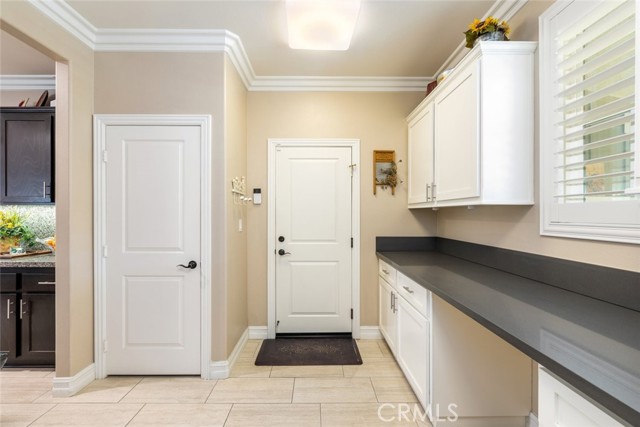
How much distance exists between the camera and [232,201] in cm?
289

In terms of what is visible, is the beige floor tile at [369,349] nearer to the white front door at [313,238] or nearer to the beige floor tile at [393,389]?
the white front door at [313,238]

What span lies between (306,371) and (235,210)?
1533 millimetres

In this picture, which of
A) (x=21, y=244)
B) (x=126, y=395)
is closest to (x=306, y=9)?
(x=126, y=395)

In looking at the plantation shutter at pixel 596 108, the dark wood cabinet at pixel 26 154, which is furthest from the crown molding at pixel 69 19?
the plantation shutter at pixel 596 108

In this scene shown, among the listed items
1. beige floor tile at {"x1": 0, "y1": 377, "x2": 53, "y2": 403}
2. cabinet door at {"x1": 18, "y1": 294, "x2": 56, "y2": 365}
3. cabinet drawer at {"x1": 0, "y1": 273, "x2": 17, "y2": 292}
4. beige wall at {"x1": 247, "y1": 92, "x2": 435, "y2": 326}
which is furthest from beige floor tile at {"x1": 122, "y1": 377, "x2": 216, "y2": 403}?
cabinet drawer at {"x1": 0, "y1": 273, "x2": 17, "y2": 292}

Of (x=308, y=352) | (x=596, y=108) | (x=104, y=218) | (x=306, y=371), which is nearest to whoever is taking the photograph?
(x=596, y=108)

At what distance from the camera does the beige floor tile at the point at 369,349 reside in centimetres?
306

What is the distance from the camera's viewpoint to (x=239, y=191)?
3.12 meters

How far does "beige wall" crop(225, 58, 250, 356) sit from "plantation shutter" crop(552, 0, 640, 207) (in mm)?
2261

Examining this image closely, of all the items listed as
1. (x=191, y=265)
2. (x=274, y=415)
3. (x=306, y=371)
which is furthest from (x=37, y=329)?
(x=306, y=371)

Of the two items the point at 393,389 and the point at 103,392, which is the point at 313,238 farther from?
the point at 103,392

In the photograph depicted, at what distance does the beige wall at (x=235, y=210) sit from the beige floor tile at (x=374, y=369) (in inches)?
41.3

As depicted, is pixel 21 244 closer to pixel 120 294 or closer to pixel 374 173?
pixel 120 294

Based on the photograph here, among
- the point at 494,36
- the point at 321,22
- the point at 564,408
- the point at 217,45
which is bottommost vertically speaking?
the point at 564,408
